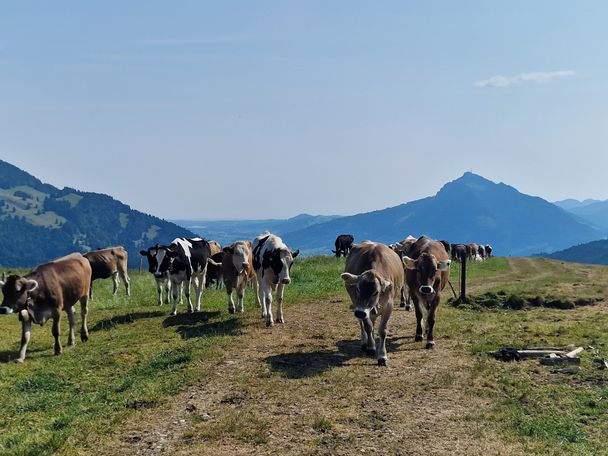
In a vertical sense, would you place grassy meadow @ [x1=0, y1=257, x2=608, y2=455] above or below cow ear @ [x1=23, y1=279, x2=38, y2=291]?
below

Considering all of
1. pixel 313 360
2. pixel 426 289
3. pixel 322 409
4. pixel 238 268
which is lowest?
pixel 322 409

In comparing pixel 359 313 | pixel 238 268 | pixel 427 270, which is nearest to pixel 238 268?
pixel 238 268

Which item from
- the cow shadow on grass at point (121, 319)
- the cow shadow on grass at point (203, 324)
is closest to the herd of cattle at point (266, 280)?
the cow shadow on grass at point (203, 324)

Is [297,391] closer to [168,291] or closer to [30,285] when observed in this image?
[30,285]

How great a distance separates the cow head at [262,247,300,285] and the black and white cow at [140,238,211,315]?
4949mm

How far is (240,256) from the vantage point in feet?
70.6

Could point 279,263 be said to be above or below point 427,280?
above

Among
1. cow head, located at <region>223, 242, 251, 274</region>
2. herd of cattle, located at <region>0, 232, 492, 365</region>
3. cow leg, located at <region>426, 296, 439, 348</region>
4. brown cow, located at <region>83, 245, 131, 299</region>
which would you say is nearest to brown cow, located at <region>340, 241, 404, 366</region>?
herd of cattle, located at <region>0, 232, 492, 365</region>

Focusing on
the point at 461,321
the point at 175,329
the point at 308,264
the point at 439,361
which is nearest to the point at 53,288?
the point at 175,329

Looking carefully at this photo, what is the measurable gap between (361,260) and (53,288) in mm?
9072

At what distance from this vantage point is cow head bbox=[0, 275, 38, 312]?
49.0ft

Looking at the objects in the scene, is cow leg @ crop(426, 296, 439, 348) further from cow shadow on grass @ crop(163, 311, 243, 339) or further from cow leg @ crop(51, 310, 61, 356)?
cow leg @ crop(51, 310, 61, 356)

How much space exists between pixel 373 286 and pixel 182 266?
1127cm

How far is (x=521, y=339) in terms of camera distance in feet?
55.6
